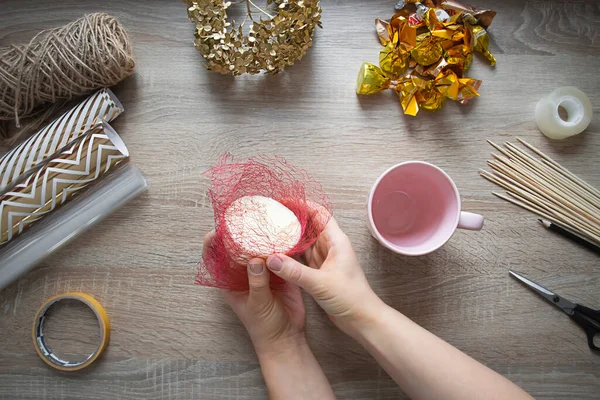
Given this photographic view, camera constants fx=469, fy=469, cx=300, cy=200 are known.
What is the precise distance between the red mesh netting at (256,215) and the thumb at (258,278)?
0.01 meters

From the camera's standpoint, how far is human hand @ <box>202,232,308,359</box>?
0.69 meters

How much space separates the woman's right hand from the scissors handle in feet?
1.11

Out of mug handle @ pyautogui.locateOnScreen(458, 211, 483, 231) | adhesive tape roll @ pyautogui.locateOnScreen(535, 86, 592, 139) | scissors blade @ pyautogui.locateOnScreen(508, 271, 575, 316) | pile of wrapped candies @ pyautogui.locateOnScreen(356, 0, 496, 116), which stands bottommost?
scissors blade @ pyautogui.locateOnScreen(508, 271, 575, 316)

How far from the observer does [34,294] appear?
2.45ft

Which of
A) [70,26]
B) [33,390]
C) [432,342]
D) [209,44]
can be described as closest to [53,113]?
[70,26]

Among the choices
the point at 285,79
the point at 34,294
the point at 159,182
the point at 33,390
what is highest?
the point at 285,79

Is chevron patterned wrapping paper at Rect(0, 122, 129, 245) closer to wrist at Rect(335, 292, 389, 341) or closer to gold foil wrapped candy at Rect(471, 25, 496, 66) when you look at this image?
wrist at Rect(335, 292, 389, 341)

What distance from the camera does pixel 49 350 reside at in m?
0.73

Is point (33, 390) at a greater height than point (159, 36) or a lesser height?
lesser

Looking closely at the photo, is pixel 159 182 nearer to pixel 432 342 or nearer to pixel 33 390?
pixel 33 390

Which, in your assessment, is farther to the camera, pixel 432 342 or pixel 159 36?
pixel 159 36

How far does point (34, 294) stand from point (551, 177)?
2.81 ft

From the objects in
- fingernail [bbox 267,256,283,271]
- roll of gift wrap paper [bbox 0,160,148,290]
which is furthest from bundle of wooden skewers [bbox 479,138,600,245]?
roll of gift wrap paper [bbox 0,160,148,290]

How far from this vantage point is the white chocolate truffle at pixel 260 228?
0.59m
